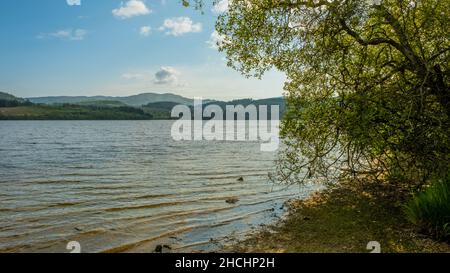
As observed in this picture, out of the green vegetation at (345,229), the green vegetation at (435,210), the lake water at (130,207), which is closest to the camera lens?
the green vegetation at (435,210)

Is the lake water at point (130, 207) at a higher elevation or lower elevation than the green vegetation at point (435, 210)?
lower

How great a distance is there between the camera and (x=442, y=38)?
45.3 ft

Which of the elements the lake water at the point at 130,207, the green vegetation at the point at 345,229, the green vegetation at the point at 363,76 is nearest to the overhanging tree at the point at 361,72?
the green vegetation at the point at 363,76

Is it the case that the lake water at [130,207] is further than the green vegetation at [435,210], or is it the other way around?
the lake water at [130,207]

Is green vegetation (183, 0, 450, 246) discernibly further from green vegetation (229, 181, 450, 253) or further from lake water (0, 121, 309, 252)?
lake water (0, 121, 309, 252)

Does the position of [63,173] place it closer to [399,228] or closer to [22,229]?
[22,229]

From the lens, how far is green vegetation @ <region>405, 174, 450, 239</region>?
11.2 m

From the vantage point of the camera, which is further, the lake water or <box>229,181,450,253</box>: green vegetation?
the lake water

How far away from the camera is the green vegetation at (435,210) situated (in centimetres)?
1122

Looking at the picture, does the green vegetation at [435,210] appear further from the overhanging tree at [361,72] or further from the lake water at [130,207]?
the lake water at [130,207]

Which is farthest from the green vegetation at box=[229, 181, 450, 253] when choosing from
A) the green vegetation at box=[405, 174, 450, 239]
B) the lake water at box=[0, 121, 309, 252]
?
the lake water at box=[0, 121, 309, 252]

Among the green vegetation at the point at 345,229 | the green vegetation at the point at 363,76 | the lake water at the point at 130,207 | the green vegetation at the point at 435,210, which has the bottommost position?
the lake water at the point at 130,207

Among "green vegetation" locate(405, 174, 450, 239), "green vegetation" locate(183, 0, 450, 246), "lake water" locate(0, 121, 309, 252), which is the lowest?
"lake water" locate(0, 121, 309, 252)
